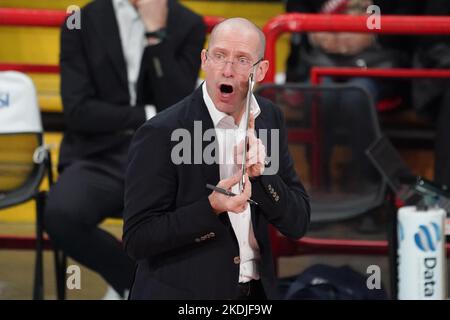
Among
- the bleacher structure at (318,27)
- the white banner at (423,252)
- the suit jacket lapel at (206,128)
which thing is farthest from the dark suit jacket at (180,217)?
the bleacher structure at (318,27)

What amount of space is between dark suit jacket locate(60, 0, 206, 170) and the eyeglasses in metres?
1.61

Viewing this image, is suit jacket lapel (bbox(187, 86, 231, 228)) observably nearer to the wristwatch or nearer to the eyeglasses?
the eyeglasses

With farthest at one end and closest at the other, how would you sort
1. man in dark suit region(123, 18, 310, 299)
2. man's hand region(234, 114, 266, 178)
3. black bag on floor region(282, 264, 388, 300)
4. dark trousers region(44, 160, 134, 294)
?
dark trousers region(44, 160, 134, 294) → black bag on floor region(282, 264, 388, 300) → man in dark suit region(123, 18, 310, 299) → man's hand region(234, 114, 266, 178)

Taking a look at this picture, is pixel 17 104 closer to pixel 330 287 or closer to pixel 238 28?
pixel 330 287

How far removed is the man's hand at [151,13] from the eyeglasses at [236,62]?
66.4 inches

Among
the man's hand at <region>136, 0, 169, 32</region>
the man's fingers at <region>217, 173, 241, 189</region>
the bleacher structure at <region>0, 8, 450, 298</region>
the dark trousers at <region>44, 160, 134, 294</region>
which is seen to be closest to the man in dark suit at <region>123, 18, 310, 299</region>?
the man's fingers at <region>217, 173, 241, 189</region>

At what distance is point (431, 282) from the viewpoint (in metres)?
3.69

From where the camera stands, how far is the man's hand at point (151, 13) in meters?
4.18

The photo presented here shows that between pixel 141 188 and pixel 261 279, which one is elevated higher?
pixel 141 188

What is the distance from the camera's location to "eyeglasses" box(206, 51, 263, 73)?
253 cm

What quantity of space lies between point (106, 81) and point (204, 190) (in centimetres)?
165
